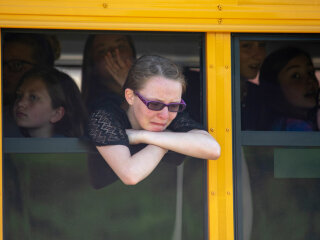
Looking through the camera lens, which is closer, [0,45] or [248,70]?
[0,45]

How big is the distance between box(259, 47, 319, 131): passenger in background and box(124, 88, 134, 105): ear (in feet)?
1.89

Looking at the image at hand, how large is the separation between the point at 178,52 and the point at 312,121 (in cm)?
68

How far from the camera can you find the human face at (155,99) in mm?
2213

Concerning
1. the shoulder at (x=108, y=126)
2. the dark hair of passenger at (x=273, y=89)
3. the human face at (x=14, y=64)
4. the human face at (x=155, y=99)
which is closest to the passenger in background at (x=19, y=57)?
the human face at (x=14, y=64)

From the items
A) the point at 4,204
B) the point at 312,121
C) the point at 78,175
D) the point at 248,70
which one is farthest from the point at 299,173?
the point at 4,204

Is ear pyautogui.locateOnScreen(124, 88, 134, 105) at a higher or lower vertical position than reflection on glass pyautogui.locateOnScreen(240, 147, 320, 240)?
higher

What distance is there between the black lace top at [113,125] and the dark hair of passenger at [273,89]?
31 centimetres

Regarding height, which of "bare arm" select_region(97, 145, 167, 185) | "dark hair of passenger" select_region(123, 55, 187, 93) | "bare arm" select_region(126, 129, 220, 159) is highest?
"dark hair of passenger" select_region(123, 55, 187, 93)

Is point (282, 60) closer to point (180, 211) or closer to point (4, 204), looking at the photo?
point (180, 211)

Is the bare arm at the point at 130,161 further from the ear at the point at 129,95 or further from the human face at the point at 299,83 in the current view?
the human face at the point at 299,83

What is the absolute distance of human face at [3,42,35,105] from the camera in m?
2.17

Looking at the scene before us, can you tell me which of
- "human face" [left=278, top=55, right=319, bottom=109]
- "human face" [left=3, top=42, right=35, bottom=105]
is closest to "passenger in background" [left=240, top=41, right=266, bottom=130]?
"human face" [left=278, top=55, right=319, bottom=109]

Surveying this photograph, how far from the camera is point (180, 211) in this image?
222 cm

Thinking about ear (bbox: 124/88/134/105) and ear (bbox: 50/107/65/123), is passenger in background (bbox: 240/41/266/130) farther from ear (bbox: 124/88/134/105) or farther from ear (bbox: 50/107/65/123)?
ear (bbox: 50/107/65/123)
